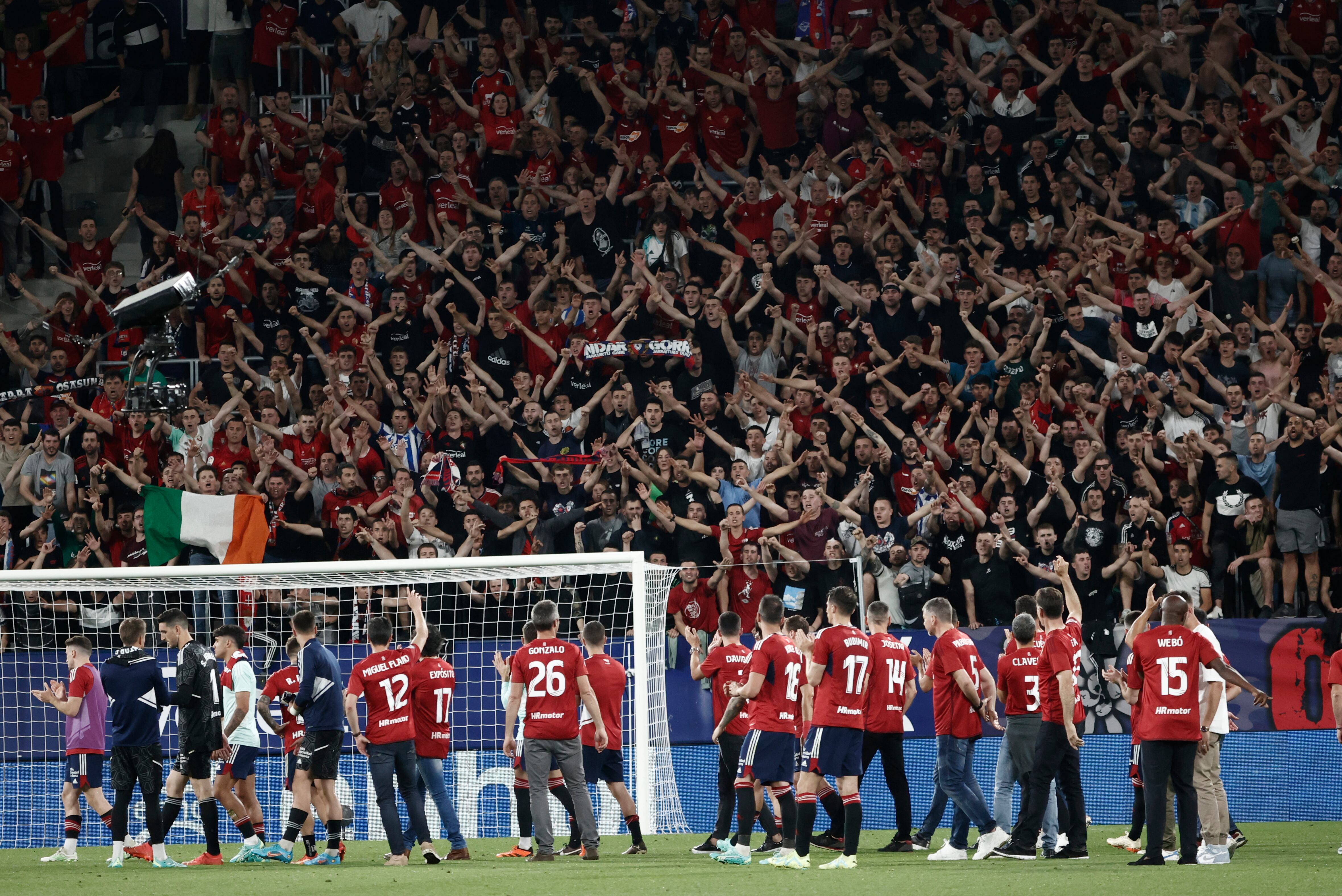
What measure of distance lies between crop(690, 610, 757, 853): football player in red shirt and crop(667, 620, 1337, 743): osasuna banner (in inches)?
122

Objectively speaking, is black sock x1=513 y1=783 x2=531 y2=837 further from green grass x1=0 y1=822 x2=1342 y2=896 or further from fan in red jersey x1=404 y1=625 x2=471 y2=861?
fan in red jersey x1=404 y1=625 x2=471 y2=861

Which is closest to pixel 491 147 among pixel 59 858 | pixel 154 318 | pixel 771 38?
pixel 771 38

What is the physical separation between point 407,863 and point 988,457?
8.65 metres

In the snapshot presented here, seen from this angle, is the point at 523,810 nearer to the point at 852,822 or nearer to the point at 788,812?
the point at 788,812

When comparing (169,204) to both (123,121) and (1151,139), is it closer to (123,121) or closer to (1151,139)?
(123,121)

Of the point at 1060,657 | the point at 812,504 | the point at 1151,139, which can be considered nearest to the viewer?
the point at 1060,657

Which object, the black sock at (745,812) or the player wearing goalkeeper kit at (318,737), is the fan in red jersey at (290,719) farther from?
the black sock at (745,812)

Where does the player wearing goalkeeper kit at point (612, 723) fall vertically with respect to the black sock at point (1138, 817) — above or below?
above

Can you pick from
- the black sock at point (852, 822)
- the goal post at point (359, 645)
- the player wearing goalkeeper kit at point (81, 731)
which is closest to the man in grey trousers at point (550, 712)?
the black sock at point (852, 822)

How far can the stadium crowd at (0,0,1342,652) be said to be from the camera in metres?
17.9

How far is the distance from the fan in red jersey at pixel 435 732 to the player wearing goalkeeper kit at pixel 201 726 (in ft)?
5.40

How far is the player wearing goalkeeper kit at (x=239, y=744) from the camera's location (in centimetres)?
1359

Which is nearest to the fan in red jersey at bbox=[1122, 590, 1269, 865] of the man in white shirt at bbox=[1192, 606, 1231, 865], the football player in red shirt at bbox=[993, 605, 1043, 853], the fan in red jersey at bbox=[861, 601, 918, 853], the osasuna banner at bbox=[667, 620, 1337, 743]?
the man in white shirt at bbox=[1192, 606, 1231, 865]

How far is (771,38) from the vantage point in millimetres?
23266
